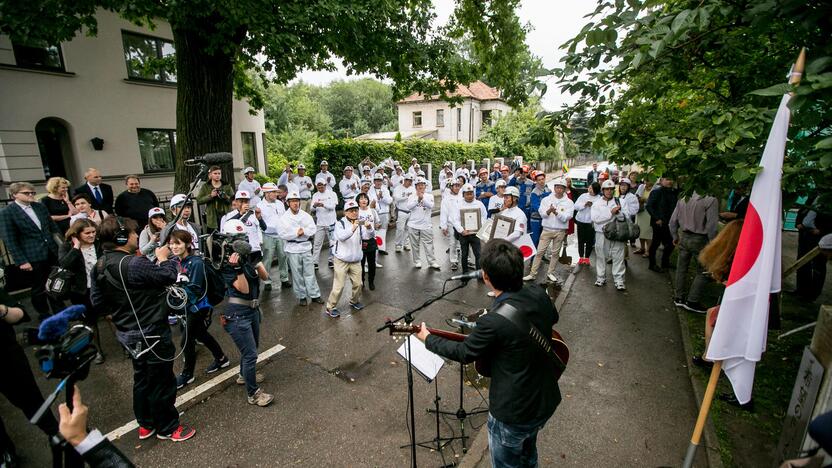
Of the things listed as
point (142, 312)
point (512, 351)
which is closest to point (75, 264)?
point (142, 312)

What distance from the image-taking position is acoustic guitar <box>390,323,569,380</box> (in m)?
2.71

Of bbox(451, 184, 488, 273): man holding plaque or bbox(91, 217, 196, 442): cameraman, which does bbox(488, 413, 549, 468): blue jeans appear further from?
bbox(451, 184, 488, 273): man holding plaque

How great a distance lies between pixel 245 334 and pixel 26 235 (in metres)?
4.58

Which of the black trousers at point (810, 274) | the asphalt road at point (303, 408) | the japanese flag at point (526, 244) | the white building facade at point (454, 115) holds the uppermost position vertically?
the white building facade at point (454, 115)

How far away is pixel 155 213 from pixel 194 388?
2917mm

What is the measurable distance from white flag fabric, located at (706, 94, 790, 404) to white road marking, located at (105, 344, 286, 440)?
17.2 feet

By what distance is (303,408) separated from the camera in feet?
14.8

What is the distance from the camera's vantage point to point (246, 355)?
438cm

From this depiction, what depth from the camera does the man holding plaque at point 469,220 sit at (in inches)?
332

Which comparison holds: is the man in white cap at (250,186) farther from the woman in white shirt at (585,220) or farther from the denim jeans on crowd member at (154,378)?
the woman in white shirt at (585,220)

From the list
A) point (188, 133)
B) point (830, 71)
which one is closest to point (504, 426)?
point (830, 71)

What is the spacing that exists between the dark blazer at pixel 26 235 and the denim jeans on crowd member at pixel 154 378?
3.81 metres

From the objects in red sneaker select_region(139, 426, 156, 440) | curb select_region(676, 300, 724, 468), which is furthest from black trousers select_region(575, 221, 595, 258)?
red sneaker select_region(139, 426, 156, 440)

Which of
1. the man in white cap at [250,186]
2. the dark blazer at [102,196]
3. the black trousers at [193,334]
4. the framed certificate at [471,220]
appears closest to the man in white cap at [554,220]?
the framed certificate at [471,220]
